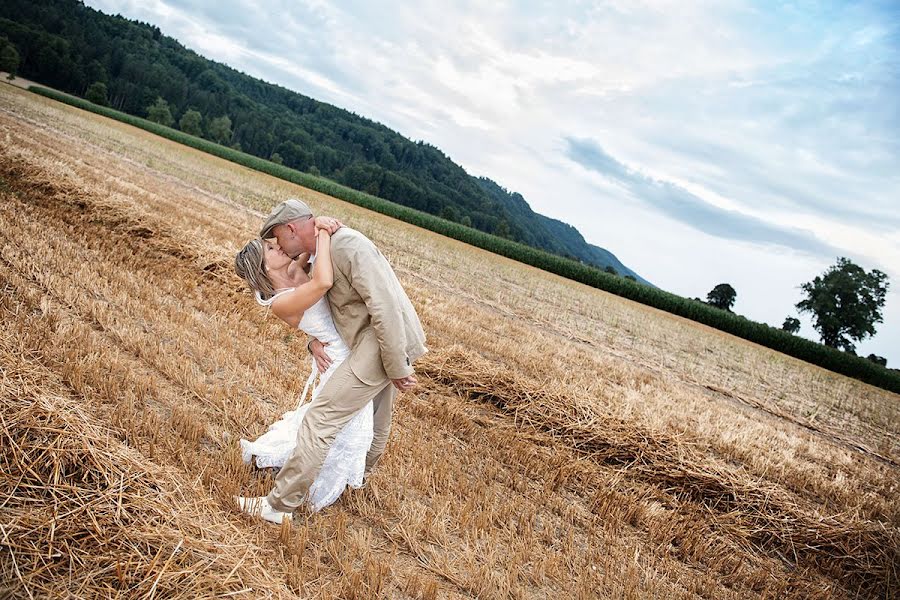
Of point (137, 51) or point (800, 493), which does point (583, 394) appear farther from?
point (137, 51)

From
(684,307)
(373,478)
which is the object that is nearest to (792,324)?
(684,307)

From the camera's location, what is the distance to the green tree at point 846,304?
5628 cm

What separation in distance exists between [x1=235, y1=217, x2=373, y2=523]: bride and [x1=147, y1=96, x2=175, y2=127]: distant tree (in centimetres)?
12627

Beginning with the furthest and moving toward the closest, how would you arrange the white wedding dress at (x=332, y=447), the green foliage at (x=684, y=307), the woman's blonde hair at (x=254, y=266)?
the green foliage at (x=684, y=307)
the white wedding dress at (x=332, y=447)
the woman's blonde hair at (x=254, y=266)

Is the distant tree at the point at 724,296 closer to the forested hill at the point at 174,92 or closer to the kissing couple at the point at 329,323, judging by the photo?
the forested hill at the point at 174,92

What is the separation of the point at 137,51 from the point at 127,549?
551 ft

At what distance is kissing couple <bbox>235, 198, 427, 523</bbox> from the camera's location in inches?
118

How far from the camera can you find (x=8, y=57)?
84.9 metres

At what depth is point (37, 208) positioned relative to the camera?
8609 mm

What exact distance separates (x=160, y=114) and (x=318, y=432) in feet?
421

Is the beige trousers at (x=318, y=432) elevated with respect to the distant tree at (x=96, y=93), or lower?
lower

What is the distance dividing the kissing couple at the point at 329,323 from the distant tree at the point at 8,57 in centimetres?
11403

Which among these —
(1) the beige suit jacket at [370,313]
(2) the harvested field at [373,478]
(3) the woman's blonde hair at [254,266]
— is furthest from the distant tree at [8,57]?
(1) the beige suit jacket at [370,313]

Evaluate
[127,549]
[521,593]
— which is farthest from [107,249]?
[521,593]
